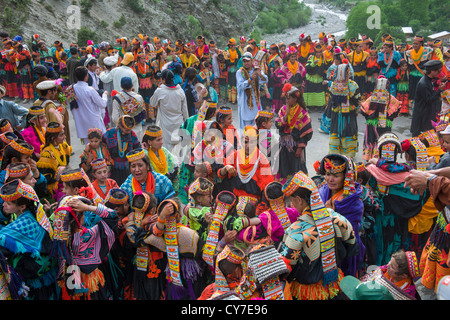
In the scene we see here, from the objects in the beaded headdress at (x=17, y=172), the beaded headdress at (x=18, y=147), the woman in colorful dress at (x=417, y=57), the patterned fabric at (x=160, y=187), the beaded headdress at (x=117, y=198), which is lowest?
the patterned fabric at (x=160, y=187)

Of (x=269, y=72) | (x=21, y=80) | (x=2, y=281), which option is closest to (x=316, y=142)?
(x=269, y=72)

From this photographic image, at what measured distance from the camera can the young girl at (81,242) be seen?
3488mm

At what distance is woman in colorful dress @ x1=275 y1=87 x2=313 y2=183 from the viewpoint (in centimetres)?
685

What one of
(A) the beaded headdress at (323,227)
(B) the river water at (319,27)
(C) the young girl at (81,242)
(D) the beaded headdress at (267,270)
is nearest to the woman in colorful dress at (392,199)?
(A) the beaded headdress at (323,227)

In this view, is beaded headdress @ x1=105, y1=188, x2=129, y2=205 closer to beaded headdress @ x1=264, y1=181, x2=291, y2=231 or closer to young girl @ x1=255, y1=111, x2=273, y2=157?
beaded headdress @ x1=264, y1=181, x2=291, y2=231

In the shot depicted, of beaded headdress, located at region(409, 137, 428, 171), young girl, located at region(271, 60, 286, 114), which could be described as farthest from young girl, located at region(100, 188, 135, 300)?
young girl, located at region(271, 60, 286, 114)

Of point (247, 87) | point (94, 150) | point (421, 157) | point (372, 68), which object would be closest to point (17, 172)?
point (94, 150)

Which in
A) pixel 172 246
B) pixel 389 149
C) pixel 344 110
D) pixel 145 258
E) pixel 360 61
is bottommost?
pixel 145 258

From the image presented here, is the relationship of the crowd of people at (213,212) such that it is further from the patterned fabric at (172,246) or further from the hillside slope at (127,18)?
the hillside slope at (127,18)

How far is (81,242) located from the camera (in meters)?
3.58

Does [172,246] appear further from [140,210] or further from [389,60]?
[389,60]

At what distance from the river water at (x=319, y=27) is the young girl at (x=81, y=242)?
26129 millimetres

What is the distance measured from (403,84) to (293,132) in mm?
6584

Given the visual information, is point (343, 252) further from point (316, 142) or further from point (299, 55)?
point (299, 55)
